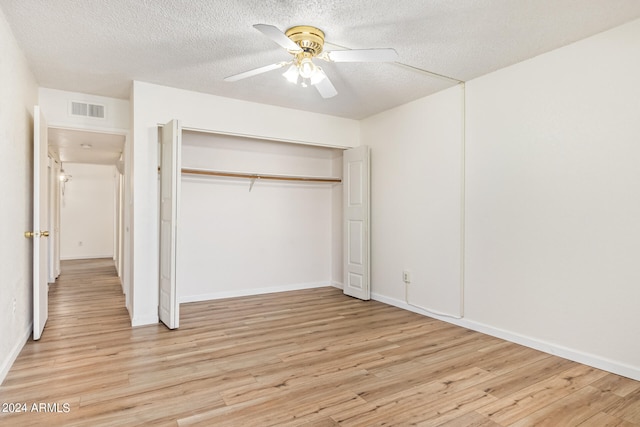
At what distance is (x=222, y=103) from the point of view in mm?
4312

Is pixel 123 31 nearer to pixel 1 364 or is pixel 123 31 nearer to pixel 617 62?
pixel 1 364

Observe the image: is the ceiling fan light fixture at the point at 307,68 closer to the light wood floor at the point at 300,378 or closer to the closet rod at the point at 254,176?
the light wood floor at the point at 300,378

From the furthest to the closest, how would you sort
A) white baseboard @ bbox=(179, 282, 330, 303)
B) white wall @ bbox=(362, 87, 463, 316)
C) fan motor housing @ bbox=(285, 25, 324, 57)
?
white baseboard @ bbox=(179, 282, 330, 303) → white wall @ bbox=(362, 87, 463, 316) → fan motor housing @ bbox=(285, 25, 324, 57)

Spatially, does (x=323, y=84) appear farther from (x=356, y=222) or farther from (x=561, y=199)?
(x=356, y=222)

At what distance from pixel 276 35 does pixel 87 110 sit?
3.02 m

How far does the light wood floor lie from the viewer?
83.4 inches

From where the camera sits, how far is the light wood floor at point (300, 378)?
2119 millimetres

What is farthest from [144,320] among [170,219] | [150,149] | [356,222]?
[356,222]

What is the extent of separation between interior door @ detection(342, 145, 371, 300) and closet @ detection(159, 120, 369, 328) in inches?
0.5

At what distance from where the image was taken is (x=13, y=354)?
A: 9.07 ft

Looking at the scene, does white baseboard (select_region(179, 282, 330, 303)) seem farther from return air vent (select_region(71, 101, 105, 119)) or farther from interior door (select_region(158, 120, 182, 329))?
return air vent (select_region(71, 101, 105, 119))

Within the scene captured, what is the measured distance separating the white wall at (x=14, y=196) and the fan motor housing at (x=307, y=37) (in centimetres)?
194

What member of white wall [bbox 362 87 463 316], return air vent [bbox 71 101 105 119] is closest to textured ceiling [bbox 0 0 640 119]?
return air vent [bbox 71 101 105 119]

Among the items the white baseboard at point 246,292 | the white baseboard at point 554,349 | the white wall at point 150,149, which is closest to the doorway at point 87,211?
the white baseboard at point 246,292
